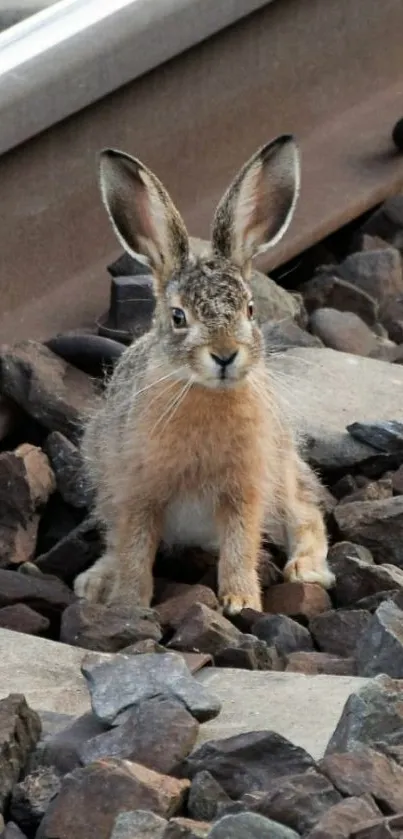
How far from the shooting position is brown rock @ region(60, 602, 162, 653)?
5.31 metres

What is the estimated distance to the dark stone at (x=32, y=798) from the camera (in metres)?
4.12

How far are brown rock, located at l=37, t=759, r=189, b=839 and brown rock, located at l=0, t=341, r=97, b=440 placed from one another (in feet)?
10.2

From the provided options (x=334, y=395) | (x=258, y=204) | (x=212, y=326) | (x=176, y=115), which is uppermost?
(x=176, y=115)

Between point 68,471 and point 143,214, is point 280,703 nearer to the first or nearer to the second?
point 143,214

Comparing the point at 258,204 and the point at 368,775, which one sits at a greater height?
the point at 258,204

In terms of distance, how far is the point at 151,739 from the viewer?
166 inches

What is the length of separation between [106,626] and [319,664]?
64 cm

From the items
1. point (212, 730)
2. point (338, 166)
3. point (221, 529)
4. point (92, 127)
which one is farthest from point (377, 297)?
point (212, 730)

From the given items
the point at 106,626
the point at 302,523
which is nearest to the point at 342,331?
the point at 302,523

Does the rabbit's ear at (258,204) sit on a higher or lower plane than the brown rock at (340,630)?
higher

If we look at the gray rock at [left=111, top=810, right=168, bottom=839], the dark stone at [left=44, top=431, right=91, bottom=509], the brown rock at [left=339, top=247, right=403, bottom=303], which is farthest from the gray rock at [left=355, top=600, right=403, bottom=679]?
the brown rock at [left=339, top=247, right=403, bottom=303]

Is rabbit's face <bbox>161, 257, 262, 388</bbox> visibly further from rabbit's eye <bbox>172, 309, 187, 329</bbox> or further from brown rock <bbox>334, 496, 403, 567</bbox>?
brown rock <bbox>334, 496, 403, 567</bbox>

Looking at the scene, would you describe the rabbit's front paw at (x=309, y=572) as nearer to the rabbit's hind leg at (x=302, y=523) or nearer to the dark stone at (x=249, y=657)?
the rabbit's hind leg at (x=302, y=523)

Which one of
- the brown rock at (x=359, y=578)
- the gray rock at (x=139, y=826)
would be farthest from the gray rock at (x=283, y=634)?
the gray rock at (x=139, y=826)
